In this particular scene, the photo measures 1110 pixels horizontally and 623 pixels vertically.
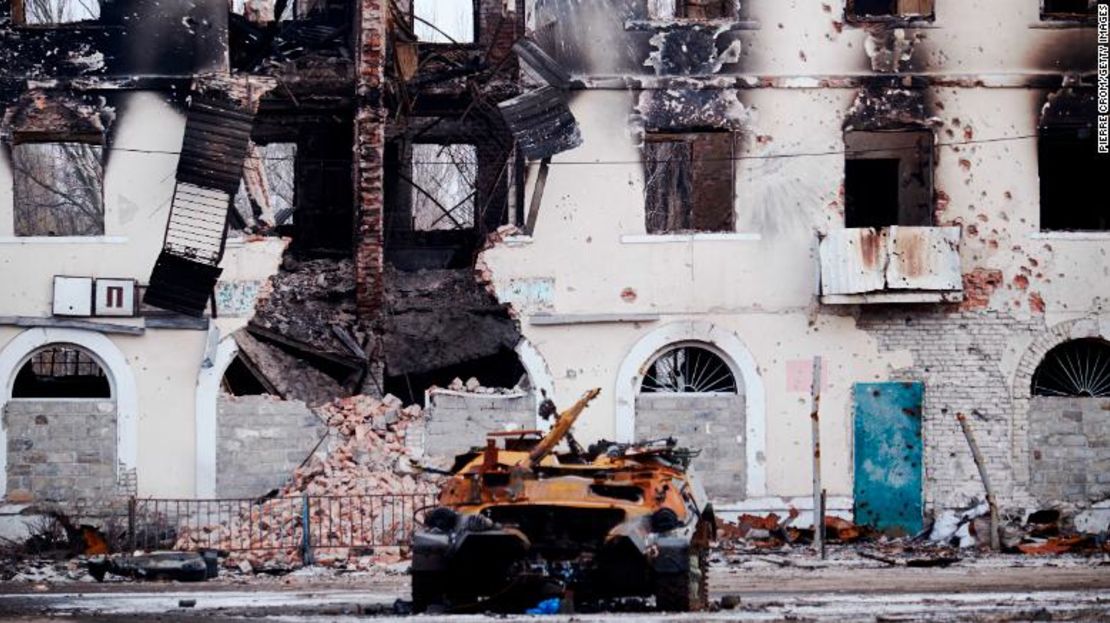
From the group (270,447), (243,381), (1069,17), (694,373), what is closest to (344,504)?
(270,447)

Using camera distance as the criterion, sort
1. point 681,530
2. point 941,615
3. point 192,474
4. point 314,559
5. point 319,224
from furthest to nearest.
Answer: point 319,224
point 192,474
point 314,559
point 681,530
point 941,615

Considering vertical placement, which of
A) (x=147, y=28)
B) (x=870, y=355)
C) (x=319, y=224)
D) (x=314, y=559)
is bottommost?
(x=314, y=559)

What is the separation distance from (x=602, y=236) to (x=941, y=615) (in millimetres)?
13566

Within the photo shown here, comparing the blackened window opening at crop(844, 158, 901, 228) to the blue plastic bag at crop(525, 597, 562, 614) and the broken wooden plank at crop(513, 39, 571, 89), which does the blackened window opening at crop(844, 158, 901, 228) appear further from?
the blue plastic bag at crop(525, 597, 562, 614)

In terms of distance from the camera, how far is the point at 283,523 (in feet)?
87.3

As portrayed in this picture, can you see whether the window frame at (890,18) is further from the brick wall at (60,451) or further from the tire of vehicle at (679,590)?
the tire of vehicle at (679,590)

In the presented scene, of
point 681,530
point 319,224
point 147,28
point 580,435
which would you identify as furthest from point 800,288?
point 681,530

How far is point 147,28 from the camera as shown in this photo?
28578 mm

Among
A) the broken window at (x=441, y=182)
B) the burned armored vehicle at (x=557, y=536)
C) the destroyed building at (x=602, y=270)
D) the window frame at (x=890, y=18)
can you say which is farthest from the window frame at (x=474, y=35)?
the broken window at (x=441, y=182)

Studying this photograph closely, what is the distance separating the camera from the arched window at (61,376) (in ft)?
93.8

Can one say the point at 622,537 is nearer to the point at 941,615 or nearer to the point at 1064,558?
the point at 941,615

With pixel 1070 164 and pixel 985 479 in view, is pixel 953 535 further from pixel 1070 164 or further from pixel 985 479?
pixel 1070 164

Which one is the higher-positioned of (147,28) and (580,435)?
(147,28)

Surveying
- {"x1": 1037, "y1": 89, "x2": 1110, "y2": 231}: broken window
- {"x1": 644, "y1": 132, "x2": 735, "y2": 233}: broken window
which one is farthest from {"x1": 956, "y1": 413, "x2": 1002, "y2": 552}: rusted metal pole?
{"x1": 644, "y1": 132, "x2": 735, "y2": 233}: broken window
